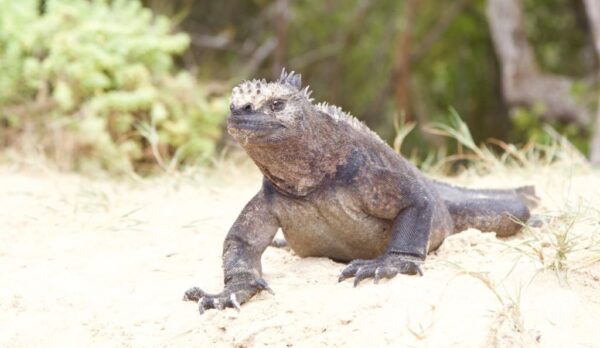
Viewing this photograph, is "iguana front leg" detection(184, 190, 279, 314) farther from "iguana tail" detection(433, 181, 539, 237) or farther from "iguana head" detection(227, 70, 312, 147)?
"iguana tail" detection(433, 181, 539, 237)

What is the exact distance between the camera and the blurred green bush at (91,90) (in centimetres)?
1009

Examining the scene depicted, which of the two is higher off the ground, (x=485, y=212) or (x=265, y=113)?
(x=265, y=113)

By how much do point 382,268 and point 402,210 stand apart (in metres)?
0.46

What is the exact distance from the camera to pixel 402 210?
4.89 metres

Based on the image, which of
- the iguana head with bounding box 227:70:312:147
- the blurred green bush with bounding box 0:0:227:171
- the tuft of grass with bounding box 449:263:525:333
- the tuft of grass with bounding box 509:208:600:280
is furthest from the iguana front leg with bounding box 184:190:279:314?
the blurred green bush with bounding box 0:0:227:171

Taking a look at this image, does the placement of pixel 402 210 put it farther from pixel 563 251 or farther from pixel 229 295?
pixel 229 295

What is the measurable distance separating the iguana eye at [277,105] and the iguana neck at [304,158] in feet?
0.53

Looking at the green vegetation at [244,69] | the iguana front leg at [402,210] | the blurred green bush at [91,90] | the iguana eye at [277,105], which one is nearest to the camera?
the iguana eye at [277,105]

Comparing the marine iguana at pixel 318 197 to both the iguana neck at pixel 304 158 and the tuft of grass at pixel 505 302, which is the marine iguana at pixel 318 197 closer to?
the iguana neck at pixel 304 158

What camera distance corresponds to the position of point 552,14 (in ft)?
61.3

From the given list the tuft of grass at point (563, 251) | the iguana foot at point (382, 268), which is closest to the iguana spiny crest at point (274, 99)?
the iguana foot at point (382, 268)

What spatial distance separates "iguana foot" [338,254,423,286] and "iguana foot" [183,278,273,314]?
40 cm

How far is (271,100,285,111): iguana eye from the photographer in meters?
4.53

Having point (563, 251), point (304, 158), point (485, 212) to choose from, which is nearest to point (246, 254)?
point (304, 158)
